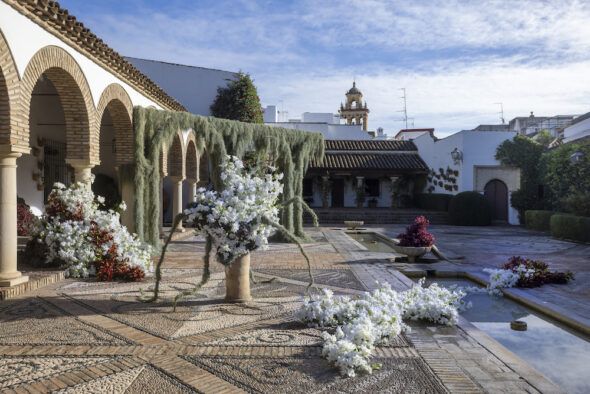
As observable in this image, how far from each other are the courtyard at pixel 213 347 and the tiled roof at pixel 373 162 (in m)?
20.0

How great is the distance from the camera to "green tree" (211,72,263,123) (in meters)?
24.2

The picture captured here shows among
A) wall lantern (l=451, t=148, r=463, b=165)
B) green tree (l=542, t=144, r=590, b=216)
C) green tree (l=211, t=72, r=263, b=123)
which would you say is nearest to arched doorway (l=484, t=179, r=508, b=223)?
wall lantern (l=451, t=148, r=463, b=165)

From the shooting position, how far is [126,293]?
7047 mm

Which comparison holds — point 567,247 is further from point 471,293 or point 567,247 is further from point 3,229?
point 3,229

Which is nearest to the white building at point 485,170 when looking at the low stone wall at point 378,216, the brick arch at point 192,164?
the low stone wall at point 378,216

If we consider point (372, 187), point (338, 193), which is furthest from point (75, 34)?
point (372, 187)

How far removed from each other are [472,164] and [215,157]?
1602 cm

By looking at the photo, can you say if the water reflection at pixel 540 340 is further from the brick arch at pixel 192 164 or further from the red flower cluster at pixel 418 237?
the brick arch at pixel 192 164

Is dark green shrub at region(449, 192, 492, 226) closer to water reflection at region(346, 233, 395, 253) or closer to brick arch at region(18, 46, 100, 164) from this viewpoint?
water reflection at region(346, 233, 395, 253)

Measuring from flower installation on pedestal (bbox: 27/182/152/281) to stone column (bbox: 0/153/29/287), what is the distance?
126 centimetres

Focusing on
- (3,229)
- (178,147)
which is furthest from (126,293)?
(178,147)

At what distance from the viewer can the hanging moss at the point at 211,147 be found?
35.9 feet

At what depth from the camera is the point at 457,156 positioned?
2447 cm

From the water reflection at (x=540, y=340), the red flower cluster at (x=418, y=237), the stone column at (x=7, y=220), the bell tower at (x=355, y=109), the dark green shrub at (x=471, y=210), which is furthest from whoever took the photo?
the bell tower at (x=355, y=109)
